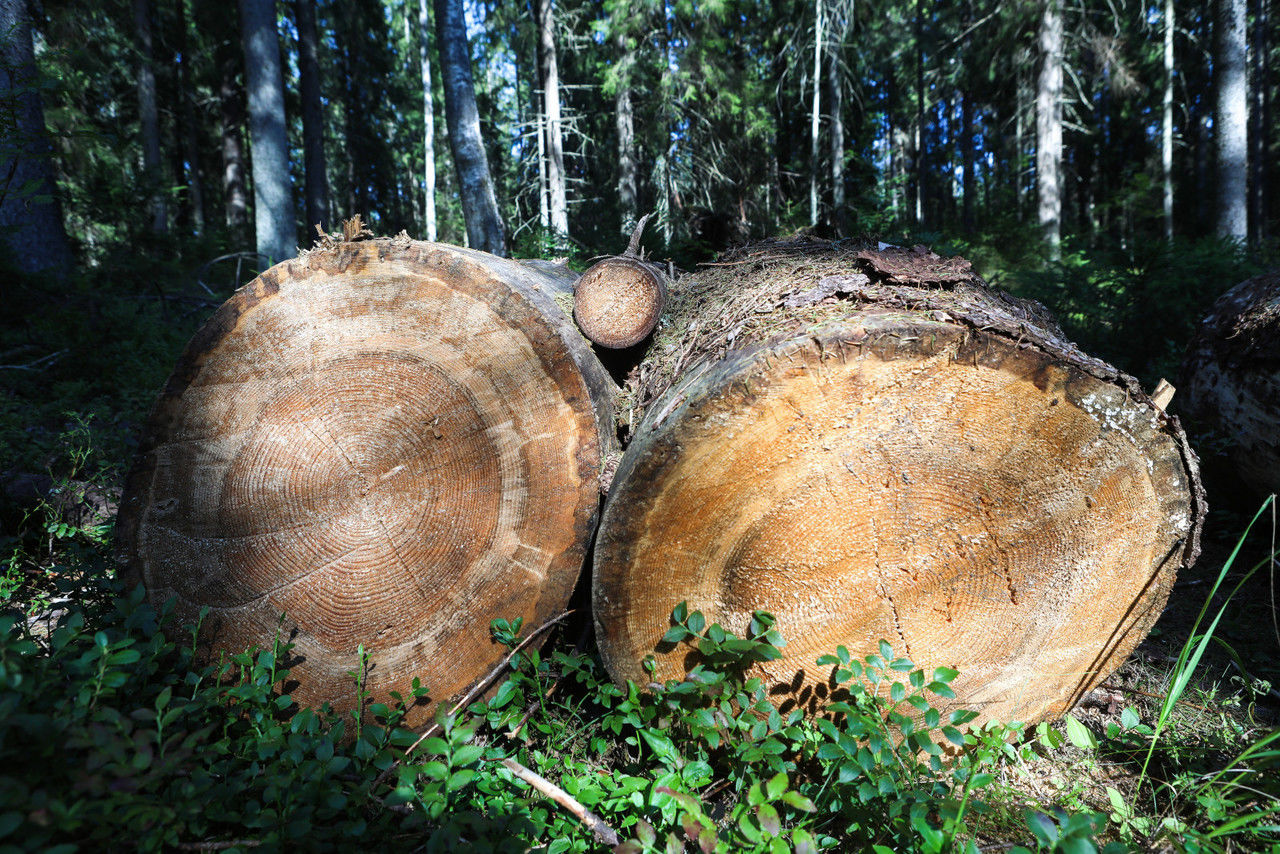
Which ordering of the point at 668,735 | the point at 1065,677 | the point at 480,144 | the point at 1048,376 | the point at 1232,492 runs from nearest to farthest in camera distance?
the point at 1048,376, the point at 668,735, the point at 1065,677, the point at 1232,492, the point at 480,144

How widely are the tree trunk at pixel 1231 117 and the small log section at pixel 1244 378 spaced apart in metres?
5.19

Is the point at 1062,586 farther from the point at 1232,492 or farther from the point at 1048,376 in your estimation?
the point at 1232,492

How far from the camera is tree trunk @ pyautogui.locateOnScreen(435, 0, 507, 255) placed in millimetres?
6594

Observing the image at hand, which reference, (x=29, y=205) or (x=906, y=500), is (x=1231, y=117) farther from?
(x=29, y=205)

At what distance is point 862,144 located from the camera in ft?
62.4

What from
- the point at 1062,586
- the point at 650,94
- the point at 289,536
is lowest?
the point at 1062,586

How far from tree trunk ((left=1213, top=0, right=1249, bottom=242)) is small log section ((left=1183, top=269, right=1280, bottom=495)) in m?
5.19

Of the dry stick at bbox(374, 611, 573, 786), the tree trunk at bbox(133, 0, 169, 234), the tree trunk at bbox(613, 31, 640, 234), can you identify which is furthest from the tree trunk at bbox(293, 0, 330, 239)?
the dry stick at bbox(374, 611, 573, 786)

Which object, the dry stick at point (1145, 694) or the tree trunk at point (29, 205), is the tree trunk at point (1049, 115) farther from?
the tree trunk at point (29, 205)

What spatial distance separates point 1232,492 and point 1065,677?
2.50 m

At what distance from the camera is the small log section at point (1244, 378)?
307cm

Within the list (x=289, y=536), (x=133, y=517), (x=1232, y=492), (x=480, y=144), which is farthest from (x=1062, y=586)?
(x=480, y=144)

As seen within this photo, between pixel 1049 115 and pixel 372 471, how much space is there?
14.6 m

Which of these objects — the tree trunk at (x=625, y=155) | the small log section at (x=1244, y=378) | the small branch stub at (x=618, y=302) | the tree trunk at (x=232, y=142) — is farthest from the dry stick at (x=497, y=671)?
Answer: the tree trunk at (x=232, y=142)
